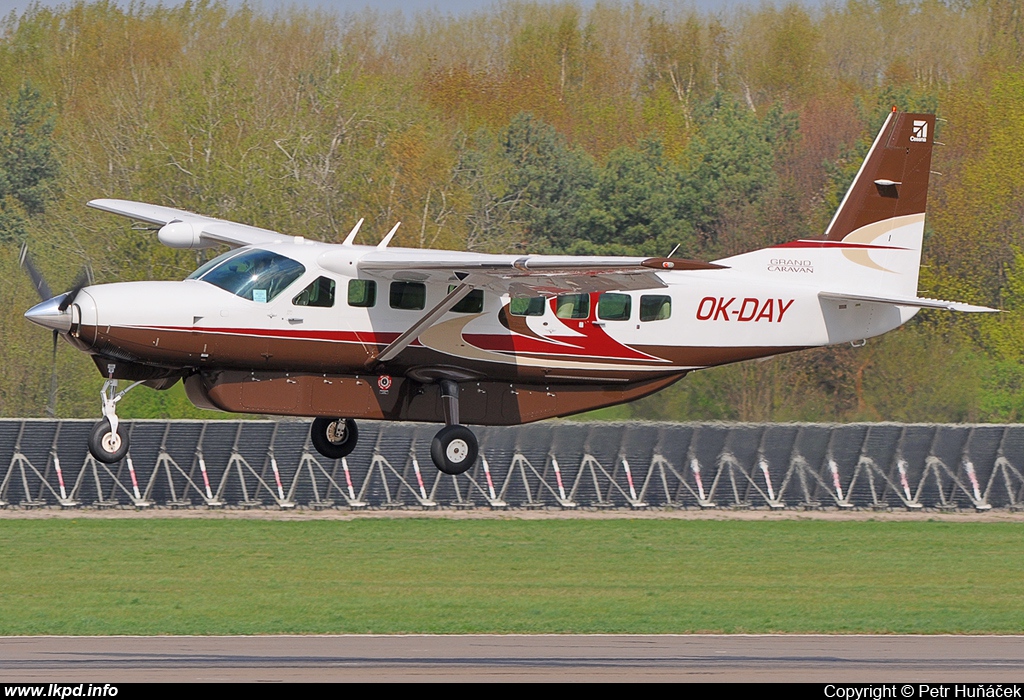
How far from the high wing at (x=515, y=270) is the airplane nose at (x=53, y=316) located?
3338 mm

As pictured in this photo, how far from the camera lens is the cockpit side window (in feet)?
67.5

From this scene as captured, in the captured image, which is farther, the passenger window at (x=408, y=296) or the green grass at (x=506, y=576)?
the green grass at (x=506, y=576)

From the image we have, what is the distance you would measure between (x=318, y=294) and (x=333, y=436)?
2955 millimetres

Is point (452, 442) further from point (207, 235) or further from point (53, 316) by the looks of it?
point (207, 235)

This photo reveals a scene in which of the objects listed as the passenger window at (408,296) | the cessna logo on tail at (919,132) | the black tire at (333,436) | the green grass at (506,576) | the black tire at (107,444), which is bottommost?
the green grass at (506,576)

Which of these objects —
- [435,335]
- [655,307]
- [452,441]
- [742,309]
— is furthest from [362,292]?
[742,309]

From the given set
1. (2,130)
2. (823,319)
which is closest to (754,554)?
(823,319)

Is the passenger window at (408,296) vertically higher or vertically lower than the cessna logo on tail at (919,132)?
lower

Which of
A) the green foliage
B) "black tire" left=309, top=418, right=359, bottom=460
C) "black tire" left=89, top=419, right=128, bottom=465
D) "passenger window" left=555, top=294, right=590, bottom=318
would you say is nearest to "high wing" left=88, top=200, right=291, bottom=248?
"black tire" left=309, top=418, right=359, bottom=460

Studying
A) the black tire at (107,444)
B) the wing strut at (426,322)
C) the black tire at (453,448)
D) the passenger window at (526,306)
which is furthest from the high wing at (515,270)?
the black tire at (107,444)

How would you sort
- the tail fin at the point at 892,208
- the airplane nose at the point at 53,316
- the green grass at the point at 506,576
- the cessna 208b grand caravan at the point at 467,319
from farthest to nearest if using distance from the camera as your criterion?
the green grass at the point at 506,576 < the tail fin at the point at 892,208 < the cessna 208b grand caravan at the point at 467,319 < the airplane nose at the point at 53,316

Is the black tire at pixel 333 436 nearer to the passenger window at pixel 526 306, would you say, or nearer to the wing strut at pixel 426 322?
the wing strut at pixel 426 322

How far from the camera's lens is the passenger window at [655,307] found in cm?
2242

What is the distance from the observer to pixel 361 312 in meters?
20.9
